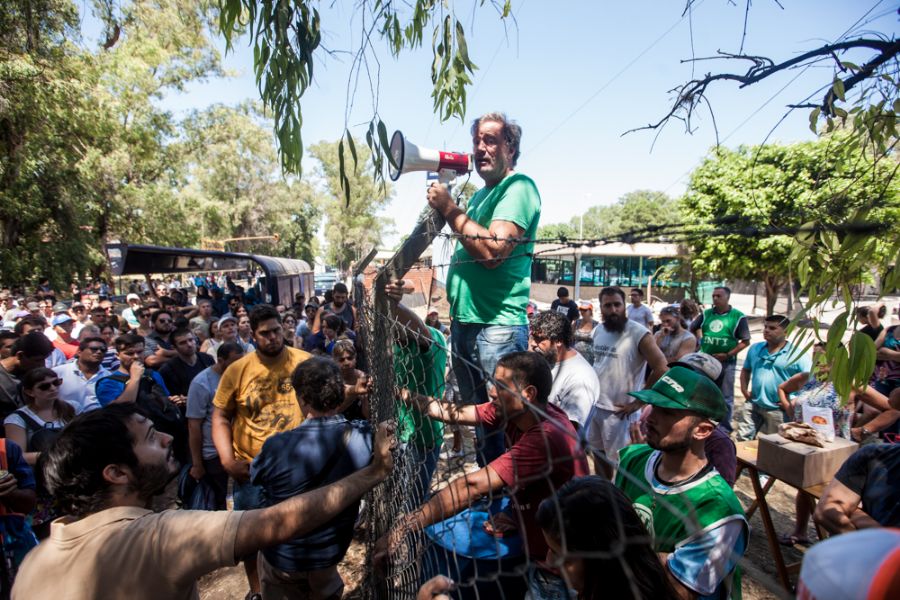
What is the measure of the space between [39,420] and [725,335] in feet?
22.1

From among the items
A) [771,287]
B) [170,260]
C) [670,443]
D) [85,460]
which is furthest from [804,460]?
[170,260]

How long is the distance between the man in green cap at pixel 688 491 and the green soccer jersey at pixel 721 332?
14.5 ft

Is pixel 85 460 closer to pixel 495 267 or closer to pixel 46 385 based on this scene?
pixel 495 267

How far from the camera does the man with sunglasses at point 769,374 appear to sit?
4.96m

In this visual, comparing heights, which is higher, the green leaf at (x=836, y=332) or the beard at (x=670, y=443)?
the green leaf at (x=836, y=332)

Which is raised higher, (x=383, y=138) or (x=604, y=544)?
(x=383, y=138)

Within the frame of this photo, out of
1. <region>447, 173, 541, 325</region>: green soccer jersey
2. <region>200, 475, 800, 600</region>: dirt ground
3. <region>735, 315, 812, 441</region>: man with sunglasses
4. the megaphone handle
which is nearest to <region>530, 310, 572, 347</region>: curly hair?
<region>447, 173, 541, 325</region>: green soccer jersey

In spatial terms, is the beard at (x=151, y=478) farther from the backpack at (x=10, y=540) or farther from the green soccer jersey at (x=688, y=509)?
the backpack at (x=10, y=540)

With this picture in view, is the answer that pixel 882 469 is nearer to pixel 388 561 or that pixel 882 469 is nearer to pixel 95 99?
pixel 388 561

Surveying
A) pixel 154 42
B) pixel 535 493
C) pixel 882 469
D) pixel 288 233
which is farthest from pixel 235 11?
pixel 288 233

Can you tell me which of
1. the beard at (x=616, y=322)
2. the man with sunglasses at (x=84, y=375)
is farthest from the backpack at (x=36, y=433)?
the beard at (x=616, y=322)

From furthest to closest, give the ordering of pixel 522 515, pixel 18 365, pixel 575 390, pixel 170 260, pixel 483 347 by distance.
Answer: pixel 170 260, pixel 18 365, pixel 575 390, pixel 483 347, pixel 522 515

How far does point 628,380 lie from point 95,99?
16973 millimetres

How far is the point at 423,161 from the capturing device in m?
2.21
